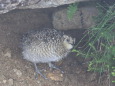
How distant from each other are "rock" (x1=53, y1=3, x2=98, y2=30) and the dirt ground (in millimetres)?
210

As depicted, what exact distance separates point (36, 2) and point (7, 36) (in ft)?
3.69

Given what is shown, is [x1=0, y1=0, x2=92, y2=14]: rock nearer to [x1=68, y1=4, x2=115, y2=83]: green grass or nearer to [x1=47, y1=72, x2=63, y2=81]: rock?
[x1=68, y1=4, x2=115, y2=83]: green grass

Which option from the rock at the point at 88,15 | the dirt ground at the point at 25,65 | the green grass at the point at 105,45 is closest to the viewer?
the green grass at the point at 105,45

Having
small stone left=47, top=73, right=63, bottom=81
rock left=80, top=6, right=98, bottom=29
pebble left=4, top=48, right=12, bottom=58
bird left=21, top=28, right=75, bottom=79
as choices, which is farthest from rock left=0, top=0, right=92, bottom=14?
small stone left=47, top=73, right=63, bottom=81

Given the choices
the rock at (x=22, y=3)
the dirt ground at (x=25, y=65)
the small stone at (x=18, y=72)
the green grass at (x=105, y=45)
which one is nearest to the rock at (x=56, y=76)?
the dirt ground at (x=25, y=65)

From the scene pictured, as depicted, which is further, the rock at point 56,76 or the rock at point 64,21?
the rock at point 64,21

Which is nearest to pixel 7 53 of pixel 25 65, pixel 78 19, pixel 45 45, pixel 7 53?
pixel 7 53

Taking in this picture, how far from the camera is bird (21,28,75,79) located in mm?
3773

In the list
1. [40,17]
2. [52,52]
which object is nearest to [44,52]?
[52,52]

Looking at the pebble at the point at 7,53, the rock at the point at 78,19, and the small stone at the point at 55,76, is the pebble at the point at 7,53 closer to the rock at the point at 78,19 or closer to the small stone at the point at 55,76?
the small stone at the point at 55,76

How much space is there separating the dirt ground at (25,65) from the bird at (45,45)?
0.19 m

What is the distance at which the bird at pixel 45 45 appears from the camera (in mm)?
3773

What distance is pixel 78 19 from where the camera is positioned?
4.33 metres

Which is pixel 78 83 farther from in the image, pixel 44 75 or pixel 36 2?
pixel 36 2
